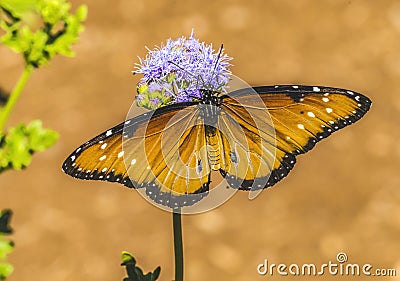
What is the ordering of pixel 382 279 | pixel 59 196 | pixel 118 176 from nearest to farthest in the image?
pixel 118 176
pixel 382 279
pixel 59 196

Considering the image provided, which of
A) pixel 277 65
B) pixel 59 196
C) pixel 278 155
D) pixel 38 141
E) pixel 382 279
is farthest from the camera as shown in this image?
pixel 277 65

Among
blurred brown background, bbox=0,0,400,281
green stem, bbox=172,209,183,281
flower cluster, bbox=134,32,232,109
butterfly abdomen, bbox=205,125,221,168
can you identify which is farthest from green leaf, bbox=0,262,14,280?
blurred brown background, bbox=0,0,400,281

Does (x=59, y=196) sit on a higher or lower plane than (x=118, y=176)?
higher

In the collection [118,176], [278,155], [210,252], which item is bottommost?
[118,176]

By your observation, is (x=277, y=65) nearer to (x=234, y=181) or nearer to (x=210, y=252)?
(x=210, y=252)

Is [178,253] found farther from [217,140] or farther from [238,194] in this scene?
[238,194]

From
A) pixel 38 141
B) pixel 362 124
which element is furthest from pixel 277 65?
pixel 38 141

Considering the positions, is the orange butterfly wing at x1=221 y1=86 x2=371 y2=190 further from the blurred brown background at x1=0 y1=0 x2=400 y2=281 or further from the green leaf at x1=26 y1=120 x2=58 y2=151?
the blurred brown background at x1=0 y1=0 x2=400 y2=281

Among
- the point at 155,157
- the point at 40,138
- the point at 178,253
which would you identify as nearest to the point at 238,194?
the point at 155,157
